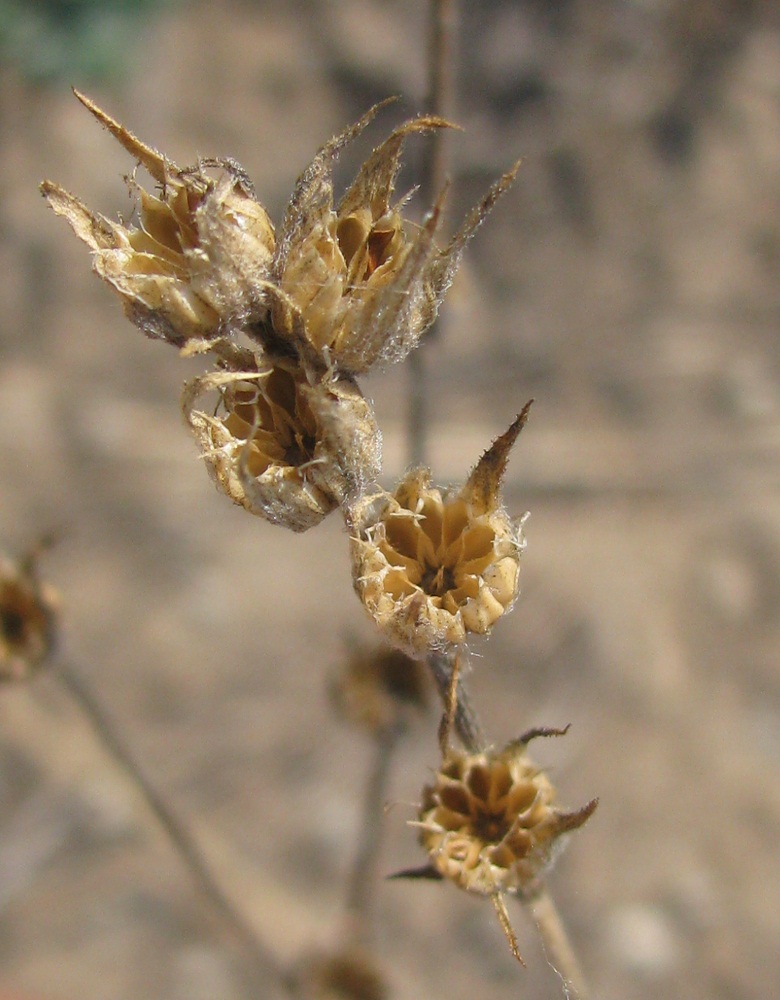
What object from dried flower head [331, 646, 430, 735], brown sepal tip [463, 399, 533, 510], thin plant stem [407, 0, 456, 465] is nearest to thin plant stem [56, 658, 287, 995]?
dried flower head [331, 646, 430, 735]

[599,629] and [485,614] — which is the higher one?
[599,629]

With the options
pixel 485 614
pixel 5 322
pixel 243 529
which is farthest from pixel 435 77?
pixel 5 322

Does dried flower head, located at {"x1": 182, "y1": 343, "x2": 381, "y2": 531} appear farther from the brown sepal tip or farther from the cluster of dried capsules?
the brown sepal tip

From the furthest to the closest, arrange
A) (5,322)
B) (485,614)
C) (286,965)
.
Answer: (5,322) → (286,965) → (485,614)

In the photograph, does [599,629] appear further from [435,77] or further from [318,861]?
[435,77]

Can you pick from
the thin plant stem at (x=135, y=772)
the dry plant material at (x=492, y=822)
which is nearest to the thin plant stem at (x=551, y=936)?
the dry plant material at (x=492, y=822)

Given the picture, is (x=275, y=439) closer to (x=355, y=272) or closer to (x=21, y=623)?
(x=355, y=272)
